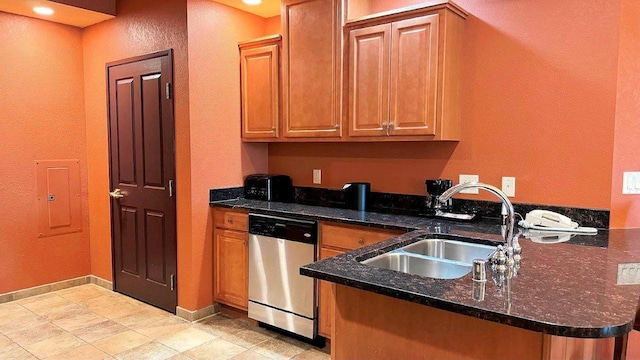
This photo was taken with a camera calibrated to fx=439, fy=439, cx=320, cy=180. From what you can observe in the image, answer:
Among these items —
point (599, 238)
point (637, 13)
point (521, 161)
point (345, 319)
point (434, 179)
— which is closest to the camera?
point (345, 319)

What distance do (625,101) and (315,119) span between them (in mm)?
1863

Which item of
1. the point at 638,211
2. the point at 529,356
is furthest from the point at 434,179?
the point at 529,356

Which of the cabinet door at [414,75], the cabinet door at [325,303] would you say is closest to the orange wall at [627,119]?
the cabinet door at [414,75]

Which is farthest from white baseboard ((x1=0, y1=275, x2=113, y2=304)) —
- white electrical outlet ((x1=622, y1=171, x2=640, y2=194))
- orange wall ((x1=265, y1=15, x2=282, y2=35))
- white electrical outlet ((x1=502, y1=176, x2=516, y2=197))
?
white electrical outlet ((x1=622, y1=171, x2=640, y2=194))

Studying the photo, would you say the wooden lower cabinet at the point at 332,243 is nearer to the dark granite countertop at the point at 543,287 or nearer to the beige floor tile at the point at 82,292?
the dark granite countertop at the point at 543,287

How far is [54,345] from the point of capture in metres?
2.94

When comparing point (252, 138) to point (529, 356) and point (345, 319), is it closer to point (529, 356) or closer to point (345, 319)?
point (345, 319)

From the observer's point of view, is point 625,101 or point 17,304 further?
point 17,304

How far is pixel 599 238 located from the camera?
2.19 m

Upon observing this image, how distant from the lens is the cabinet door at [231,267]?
3293 mm

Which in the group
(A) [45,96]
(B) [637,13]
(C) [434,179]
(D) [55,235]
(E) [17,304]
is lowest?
(E) [17,304]

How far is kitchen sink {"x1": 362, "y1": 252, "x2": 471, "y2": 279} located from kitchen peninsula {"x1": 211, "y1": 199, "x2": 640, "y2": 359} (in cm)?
6

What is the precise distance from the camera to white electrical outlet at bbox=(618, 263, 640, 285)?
146cm

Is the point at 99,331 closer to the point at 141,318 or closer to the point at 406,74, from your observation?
the point at 141,318
